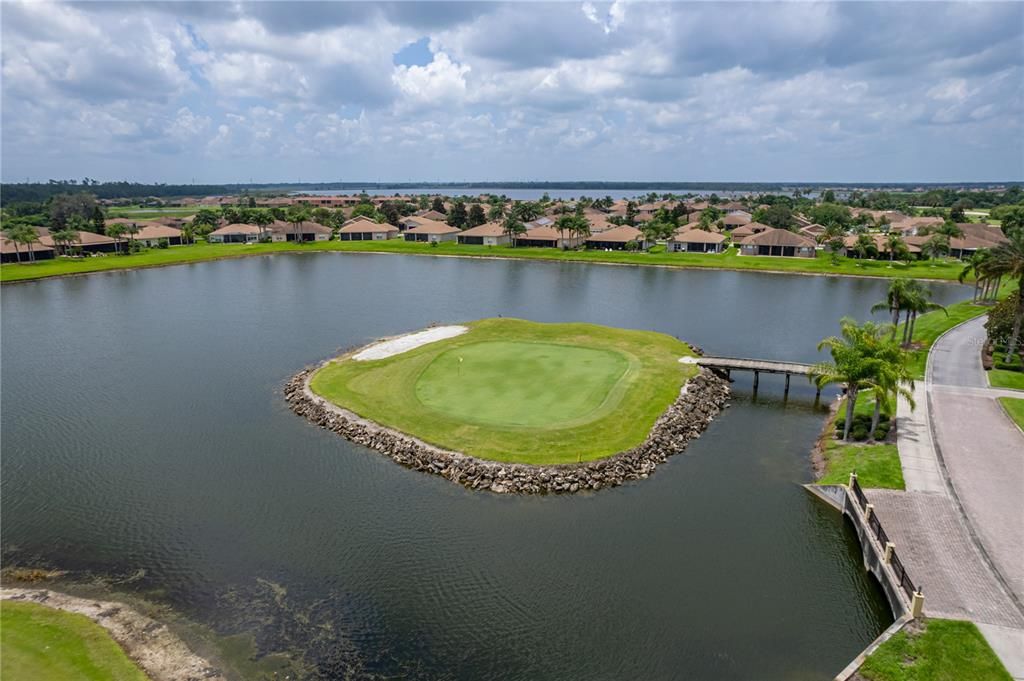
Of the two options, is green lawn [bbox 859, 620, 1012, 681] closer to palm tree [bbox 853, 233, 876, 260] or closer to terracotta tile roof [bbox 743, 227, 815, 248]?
palm tree [bbox 853, 233, 876, 260]

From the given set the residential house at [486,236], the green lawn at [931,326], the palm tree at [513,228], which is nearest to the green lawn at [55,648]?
the green lawn at [931,326]

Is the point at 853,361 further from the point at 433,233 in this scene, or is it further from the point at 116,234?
the point at 116,234

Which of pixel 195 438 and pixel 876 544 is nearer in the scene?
pixel 876 544

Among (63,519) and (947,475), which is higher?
(947,475)

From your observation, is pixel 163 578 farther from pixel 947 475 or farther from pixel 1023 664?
pixel 947 475

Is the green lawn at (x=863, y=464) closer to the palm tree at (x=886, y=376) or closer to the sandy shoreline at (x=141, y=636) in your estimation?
the palm tree at (x=886, y=376)

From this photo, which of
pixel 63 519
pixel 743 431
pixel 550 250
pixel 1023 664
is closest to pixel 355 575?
pixel 63 519
